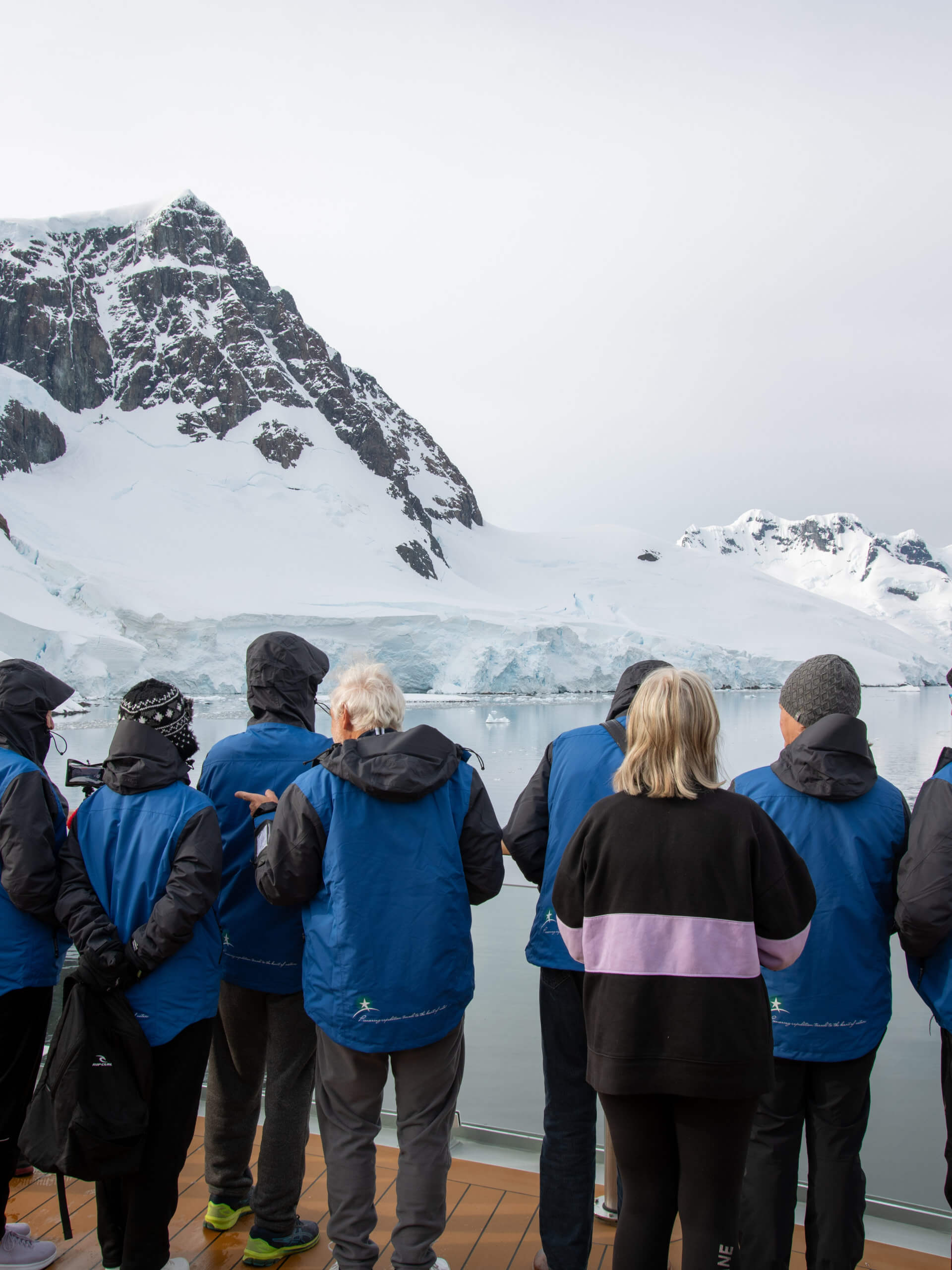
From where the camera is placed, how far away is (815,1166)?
166 centimetres

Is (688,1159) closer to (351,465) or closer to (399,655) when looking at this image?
(399,655)

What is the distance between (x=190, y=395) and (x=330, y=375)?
1136cm

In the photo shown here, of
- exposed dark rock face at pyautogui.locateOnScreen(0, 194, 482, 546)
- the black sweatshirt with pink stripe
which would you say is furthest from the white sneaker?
exposed dark rock face at pyautogui.locateOnScreen(0, 194, 482, 546)

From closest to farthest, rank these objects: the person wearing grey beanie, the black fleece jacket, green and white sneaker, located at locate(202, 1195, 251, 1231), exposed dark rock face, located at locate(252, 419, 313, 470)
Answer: the black fleece jacket
the person wearing grey beanie
green and white sneaker, located at locate(202, 1195, 251, 1231)
exposed dark rock face, located at locate(252, 419, 313, 470)

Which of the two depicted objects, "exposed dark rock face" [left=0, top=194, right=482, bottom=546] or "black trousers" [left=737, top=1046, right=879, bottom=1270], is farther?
"exposed dark rock face" [left=0, top=194, right=482, bottom=546]

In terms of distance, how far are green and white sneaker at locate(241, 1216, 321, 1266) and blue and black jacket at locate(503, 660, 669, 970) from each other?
79 centimetres

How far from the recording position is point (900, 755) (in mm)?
18156

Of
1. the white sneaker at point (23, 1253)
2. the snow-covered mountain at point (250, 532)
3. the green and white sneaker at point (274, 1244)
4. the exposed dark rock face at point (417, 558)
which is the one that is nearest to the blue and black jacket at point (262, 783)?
the green and white sneaker at point (274, 1244)

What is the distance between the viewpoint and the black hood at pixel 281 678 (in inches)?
81.0

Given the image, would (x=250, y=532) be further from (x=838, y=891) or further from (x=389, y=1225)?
(x=838, y=891)

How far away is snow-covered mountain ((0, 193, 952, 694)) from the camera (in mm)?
31234

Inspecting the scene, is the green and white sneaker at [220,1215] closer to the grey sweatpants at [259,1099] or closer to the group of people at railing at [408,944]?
the grey sweatpants at [259,1099]

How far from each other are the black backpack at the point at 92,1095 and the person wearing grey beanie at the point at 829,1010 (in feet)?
3.77

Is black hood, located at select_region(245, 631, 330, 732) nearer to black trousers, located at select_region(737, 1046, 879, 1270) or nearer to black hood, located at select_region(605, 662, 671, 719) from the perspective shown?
black hood, located at select_region(605, 662, 671, 719)
